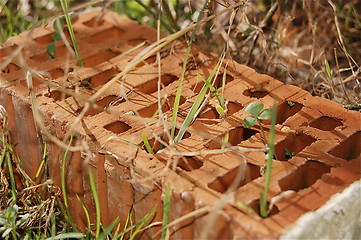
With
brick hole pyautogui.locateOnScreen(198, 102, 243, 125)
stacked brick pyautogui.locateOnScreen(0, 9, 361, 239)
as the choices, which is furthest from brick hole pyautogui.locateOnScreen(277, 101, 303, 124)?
brick hole pyautogui.locateOnScreen(198, 102, 243, 125)

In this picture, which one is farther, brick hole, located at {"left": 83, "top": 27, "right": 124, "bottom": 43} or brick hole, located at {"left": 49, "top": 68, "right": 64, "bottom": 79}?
brick hole, located at {"left": 83, "top": 27, "right": 124, "bottom": 43}

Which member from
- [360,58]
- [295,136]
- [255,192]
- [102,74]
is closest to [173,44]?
[102,74]

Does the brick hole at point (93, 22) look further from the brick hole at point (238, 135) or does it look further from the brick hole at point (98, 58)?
the brick hole at point (238, 135)

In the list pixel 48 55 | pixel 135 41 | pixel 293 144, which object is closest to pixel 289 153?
pixel 293 144

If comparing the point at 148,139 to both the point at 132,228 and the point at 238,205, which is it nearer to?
the point at 132,228

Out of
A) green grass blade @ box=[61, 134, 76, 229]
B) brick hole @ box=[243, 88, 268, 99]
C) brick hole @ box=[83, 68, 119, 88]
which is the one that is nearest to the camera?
green grass blade @ box=[61, 134, 76, 229]

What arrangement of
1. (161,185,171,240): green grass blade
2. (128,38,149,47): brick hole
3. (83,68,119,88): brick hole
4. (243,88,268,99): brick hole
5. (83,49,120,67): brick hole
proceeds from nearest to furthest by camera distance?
(161,185,171,240): green grass blade, (243,88,268,99): brick hole, (83,68,119,88): brick hole, (83,49,120,67): brick hole, (128,38,149,47): brick hole

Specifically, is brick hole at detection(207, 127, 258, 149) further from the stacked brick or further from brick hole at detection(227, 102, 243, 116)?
brick hole at detection(227, 102, 243, 116)
